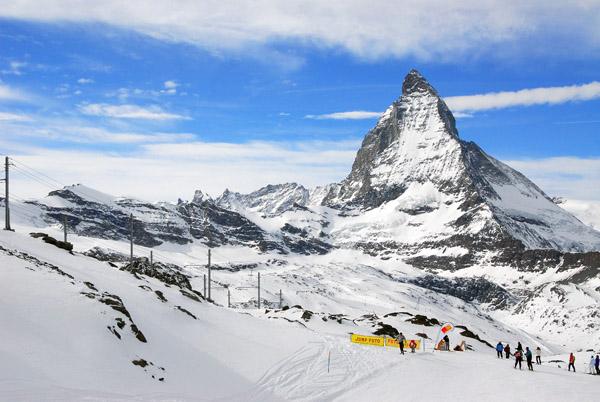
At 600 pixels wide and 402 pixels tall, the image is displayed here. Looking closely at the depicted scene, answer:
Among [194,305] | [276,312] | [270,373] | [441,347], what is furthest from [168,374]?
[276,312]

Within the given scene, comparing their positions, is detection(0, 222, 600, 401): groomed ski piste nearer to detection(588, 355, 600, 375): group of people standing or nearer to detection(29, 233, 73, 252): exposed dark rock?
detection(29, 233, 73, 252): exposed dark rock

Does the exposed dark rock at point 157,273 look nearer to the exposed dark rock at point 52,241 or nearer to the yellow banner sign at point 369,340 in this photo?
the exposed dark rock at point 52,241

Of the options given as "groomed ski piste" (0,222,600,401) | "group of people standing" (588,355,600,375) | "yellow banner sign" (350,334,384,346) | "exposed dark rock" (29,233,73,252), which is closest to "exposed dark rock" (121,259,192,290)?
"exposed dark rock" (29,233,73,252)

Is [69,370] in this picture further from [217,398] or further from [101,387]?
[217,398]

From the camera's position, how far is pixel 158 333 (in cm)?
2798

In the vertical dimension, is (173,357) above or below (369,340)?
above

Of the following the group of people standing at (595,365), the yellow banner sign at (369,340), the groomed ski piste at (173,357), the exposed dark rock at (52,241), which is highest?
the exposed dark rock at (52,241)

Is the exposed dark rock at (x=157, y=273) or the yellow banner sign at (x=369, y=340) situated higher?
the exposed dark rock at (x=157, y=273)

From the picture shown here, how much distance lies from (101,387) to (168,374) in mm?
4373

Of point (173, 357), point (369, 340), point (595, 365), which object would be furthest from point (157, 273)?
point (595, 365)

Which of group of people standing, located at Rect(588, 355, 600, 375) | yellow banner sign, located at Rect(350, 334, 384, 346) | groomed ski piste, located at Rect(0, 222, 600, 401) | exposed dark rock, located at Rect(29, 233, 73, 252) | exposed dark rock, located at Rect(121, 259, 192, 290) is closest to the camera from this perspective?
groomed ski piste, located at Rect(0, 222, 600, 401)

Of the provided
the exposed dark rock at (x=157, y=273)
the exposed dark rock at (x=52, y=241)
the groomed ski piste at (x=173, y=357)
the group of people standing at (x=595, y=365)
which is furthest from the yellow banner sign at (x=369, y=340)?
the exposed dark rock at (x=52, y=241)

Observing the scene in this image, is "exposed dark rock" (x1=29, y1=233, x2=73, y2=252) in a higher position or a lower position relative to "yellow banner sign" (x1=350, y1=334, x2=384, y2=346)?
higher

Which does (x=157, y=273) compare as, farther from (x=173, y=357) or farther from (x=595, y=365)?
(x=595, y=365)
